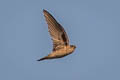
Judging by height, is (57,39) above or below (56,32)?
below

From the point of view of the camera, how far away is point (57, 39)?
8461 millimetres

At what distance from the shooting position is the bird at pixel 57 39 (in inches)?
315

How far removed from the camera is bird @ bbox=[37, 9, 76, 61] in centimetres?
799

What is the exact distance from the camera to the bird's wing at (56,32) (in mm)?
8031

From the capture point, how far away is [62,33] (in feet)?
27.3

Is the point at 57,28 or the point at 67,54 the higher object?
the point at 57,28

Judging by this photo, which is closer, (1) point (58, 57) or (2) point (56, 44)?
(1) point (58, 57)

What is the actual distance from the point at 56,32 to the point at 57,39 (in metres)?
0.26

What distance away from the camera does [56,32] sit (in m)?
8.31

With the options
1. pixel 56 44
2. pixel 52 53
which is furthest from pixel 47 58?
pixel 56 44

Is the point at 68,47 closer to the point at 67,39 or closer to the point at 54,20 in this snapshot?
the point at 67,39

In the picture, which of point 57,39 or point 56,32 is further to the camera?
point 57,39

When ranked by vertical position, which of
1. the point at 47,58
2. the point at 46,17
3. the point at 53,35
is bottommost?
the point at 47,58

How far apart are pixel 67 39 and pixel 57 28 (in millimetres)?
490
